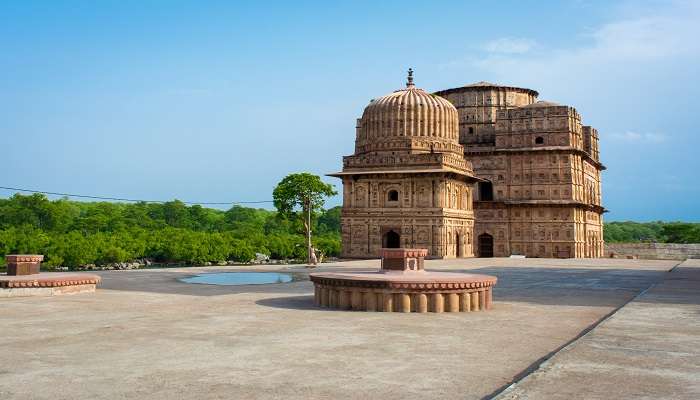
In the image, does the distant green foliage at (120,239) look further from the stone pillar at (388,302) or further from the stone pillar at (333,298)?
the stone pillar at (388,302)

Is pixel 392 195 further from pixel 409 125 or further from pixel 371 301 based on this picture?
pixel 371 301

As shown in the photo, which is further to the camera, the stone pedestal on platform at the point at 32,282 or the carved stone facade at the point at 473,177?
the carved stone facade at the point at 473,177

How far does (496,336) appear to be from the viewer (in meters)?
9.77

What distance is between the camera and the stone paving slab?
19.1ft

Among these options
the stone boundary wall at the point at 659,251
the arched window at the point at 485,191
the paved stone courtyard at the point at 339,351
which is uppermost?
the arched window at the point at 485,191

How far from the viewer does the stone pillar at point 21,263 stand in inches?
690

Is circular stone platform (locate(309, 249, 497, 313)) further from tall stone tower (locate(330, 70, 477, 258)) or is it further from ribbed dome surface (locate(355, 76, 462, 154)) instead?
ribbed dome surface (locate(355, 76, 462, 154))

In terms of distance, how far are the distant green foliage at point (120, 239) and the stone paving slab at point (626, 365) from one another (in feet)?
102

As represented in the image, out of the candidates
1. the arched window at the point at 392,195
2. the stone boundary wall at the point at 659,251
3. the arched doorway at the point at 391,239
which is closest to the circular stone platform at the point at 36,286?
the arched doorway at the point at 391,239

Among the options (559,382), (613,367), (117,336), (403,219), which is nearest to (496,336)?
(613,367)

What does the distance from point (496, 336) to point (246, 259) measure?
47.3 meters

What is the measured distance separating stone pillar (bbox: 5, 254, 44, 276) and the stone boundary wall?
157 ft

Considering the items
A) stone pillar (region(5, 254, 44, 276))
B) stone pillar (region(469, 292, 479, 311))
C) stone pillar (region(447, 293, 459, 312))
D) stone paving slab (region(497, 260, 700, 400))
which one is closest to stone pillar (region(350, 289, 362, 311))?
stone pillar (region(447, 293, 459, 312))

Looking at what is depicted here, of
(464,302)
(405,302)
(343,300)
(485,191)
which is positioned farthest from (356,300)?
(485,191)
